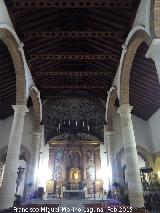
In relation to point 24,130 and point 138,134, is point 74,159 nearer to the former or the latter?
point 24,130

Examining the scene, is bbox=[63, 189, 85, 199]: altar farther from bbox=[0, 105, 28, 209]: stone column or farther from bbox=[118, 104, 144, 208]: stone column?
bbox=[0, 105, 28, 209]: stone column

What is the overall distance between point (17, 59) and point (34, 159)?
6808 mm

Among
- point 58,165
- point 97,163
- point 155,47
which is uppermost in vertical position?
point 155,47

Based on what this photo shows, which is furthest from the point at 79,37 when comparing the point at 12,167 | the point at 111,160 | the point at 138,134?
the point at 138,134

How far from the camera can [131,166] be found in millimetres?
7207

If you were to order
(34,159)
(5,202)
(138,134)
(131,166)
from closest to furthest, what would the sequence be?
(5,202)
(131,166)
(34,159)
(138,134)

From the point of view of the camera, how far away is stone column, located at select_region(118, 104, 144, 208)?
671cm

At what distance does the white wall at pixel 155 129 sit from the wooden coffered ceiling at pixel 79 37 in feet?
3.06

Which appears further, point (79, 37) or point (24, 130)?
point (24, 130)

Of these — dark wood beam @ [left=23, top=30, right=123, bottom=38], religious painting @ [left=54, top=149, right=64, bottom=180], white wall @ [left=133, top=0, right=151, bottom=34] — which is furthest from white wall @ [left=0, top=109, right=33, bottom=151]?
white wall @ [left=133, top=0, right=151, bottom=34]

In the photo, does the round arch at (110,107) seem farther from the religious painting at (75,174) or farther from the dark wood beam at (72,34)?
the religious painting at (75,174)

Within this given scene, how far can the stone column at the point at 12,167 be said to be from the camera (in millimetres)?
6449

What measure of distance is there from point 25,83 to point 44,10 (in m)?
3.07

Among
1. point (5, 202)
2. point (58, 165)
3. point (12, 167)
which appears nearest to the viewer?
point (5, 202)
